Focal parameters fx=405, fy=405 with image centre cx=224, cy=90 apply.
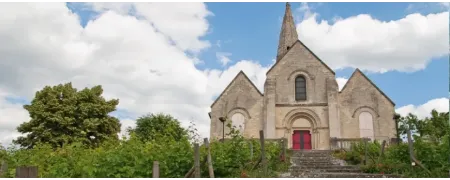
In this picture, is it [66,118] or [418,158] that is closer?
[418,158]

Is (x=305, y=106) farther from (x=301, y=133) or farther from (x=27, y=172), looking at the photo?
(x=27, y=172)

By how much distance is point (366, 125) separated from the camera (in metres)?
31.2

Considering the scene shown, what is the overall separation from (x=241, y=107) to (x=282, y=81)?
3.99 m

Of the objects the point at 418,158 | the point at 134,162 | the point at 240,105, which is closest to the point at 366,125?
the point at 240,105

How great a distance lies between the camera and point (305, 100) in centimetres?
3250

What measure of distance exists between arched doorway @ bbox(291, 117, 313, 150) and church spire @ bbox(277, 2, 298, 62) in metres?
9.75

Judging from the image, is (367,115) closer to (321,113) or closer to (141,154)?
(321,113)

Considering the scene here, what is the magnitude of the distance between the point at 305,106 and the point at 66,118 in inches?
788

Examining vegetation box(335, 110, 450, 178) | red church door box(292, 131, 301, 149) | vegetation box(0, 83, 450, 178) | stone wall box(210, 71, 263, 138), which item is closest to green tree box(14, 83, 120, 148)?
stone wall box(210, 71, 263, 138)

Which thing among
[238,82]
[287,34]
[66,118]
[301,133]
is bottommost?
[301,133]

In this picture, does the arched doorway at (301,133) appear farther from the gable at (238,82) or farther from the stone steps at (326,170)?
the stone steps at (326,170)

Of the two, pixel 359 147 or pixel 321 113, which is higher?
pixel 321 113

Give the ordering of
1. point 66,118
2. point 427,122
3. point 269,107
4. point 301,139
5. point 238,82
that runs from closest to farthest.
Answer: point 269,107
point 301,139
point 238,82
point 66,118
point 427,122

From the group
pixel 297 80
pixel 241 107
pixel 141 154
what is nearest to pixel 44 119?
pixel 241 107
